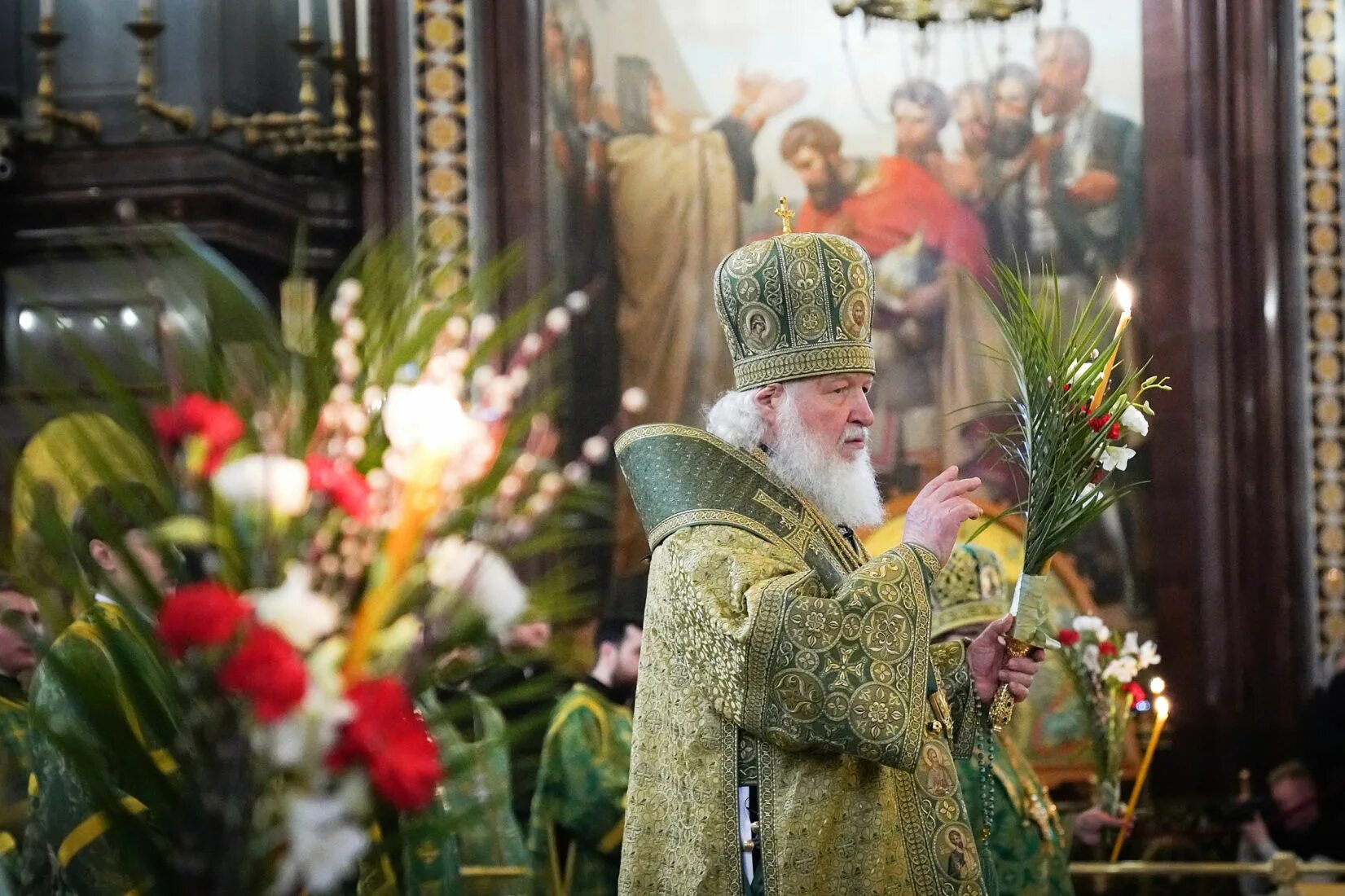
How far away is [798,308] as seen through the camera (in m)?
3.84

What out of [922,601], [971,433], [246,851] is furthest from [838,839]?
[971,433]

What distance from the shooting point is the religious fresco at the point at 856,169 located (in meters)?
8.27

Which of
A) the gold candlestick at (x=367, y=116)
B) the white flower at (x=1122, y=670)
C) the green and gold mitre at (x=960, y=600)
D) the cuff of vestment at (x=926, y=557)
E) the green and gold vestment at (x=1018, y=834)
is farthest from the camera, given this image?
the gold candlestick at (x=367, y=116)

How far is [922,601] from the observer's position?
11.4ft

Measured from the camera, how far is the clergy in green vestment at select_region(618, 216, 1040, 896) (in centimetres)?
336

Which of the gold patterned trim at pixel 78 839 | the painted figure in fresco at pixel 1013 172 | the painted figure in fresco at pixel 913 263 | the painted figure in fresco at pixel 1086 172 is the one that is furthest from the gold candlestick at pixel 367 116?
the gold patterned trim at pixel 78 839

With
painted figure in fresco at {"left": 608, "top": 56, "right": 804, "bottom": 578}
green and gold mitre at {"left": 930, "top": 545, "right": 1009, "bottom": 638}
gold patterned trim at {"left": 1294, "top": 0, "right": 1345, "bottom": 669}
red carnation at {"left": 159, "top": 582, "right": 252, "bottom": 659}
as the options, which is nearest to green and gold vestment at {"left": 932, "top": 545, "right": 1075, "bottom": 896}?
green and gold mitre at {"left": 930, "top": 545, "right": 1009, "bottom": 638}

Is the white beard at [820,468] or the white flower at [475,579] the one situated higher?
the white beard at [820,468]

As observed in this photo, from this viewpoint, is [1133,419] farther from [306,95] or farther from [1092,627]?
[306,95]

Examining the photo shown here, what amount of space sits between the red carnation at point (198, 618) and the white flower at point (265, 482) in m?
0.09

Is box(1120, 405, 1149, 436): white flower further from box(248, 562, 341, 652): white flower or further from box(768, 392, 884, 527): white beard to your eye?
box(248, 562, 341, 652): white flower

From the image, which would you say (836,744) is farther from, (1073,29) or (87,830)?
(1073,29)

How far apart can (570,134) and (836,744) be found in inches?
211

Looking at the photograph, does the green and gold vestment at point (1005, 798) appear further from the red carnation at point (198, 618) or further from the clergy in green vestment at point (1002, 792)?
the red carnation at point (198, 618)
